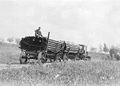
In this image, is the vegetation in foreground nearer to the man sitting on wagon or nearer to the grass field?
the grass field

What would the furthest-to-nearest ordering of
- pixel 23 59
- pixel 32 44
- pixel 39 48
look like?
pixel 23 59, pixel 32 44, pixel 39 48

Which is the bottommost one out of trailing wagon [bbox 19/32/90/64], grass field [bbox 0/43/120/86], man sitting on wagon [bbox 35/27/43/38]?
grass field [bbox 0/43/120/86]

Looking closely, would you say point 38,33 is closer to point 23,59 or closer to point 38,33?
point 38,33

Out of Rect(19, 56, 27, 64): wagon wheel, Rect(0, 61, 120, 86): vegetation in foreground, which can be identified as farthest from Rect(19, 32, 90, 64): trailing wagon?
Rect(0, 61, 120, 86): vegetation in foreground

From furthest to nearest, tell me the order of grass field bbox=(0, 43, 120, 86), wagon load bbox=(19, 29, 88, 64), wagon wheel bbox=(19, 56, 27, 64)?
1. wagon wheel bbox=(19, 56, 27, 64)
2. wagon load bbox=(19, 29, 88, 64)
3. grass field bbox=(0, 43, 120, 86)

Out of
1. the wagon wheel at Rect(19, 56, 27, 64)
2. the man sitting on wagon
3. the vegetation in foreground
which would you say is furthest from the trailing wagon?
the vegetation in foreground

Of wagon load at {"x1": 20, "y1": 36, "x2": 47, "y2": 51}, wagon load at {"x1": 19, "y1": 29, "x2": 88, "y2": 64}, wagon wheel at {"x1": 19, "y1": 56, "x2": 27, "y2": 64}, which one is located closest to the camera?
wagon load at {"x1": 19, "y1": 29, "x2": 88, "y2": 64}

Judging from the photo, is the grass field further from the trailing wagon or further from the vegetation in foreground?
the trailing wagon

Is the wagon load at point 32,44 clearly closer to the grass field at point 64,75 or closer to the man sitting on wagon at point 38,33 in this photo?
the man sitting on wagon at point 38,33

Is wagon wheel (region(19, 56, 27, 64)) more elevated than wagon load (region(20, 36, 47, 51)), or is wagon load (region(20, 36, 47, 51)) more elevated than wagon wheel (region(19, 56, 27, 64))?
wagon load (region(20, 36, 47, 51))

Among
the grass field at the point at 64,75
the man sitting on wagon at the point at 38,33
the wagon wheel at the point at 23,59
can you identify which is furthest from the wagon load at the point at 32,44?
the grass field at the point at 64,75

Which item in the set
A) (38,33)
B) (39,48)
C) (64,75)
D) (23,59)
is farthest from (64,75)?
(23,59)

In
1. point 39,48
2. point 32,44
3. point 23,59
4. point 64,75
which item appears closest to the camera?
point 64,75

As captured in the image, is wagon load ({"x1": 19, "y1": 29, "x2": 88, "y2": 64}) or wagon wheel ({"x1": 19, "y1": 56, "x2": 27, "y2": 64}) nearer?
wagon load ({"x1": 19, "y1": 29, "x2": 88, "y2": 64})
